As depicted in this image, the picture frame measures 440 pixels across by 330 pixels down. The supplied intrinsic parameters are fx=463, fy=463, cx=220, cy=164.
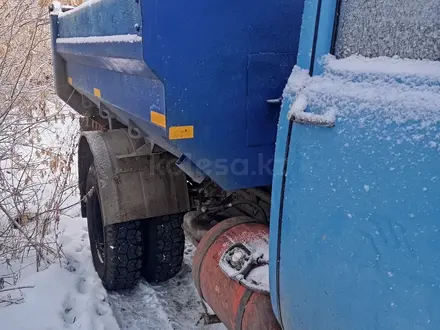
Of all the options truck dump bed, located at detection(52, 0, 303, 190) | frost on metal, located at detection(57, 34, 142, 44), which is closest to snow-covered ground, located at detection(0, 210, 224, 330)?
truck dump bed, located at detection(52, 0, 303, 190)

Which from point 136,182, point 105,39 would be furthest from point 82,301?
point 105,39

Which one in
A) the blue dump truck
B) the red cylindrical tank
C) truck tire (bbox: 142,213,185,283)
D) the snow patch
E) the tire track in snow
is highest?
the snow patch

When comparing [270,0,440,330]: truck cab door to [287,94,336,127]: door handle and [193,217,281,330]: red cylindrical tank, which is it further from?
[193,217,281,330]: red cylindrical tank

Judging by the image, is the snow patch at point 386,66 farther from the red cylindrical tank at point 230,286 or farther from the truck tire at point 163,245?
the truck tire at point 163,245

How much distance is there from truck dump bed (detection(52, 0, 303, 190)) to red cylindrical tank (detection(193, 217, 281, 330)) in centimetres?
23

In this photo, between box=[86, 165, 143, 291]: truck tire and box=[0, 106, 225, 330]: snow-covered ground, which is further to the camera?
box=[86, 165, 143, 291]: truck tire

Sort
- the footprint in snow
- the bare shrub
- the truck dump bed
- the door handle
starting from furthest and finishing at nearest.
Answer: the bare shrub, the footprint in snow, the truck dump bed, the door handle

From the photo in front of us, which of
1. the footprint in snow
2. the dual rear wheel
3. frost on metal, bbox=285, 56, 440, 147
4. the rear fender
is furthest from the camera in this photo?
the dual rear wheel

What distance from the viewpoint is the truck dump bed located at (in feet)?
5.91

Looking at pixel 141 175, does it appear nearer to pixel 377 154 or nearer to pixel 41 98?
pixel 377 154

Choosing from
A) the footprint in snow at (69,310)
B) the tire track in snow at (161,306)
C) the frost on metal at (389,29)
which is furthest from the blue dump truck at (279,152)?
the footprint in snow at (69,310)

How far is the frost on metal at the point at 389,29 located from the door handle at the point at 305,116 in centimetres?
17

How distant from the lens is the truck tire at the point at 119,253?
306 centimetres

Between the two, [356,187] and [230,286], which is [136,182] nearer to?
[230,286]
